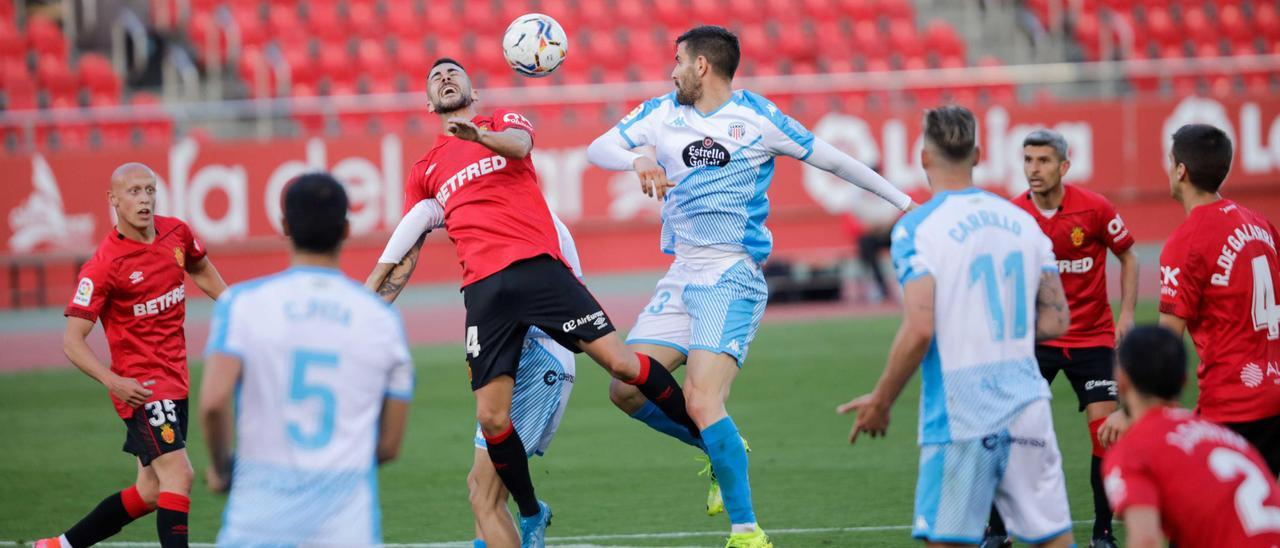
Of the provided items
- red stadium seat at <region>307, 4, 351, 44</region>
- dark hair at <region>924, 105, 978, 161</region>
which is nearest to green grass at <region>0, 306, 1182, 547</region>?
dark hair at <region>924, 105, 978, 161</region>

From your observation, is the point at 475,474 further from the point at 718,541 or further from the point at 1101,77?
the point at 1101,77

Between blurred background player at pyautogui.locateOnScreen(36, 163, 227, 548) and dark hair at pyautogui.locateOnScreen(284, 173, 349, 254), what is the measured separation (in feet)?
8.32

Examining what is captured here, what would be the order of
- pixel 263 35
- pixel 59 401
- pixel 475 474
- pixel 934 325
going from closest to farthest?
pixel 934 325 < pixel 475 474 < pixel 59 401 < pixel 263 35

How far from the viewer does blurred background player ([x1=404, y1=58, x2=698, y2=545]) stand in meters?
6.81

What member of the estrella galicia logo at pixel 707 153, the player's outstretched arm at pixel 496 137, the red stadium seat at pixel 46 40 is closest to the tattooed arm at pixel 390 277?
the player's outstretched arm at pixel 496 137

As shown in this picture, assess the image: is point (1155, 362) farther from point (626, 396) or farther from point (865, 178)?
point (626, 396)

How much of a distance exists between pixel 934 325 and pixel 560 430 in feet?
22.6

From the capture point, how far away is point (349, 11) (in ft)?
81.3

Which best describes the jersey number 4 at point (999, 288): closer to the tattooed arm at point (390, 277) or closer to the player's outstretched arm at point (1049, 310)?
the player's outstretched arm at point (1049, 310)

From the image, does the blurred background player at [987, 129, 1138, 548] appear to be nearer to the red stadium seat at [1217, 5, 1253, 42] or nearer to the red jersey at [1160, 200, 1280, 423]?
the red jersey at [1160, 200, 1280, 423]

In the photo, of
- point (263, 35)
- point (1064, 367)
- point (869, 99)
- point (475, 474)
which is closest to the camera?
point (475, 474)

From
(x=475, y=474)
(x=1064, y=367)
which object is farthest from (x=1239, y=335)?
(x=475, y=474)

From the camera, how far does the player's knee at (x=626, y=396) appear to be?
7.42 metres

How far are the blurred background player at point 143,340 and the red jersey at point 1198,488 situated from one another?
176 inches
